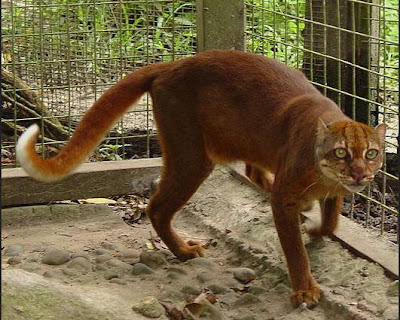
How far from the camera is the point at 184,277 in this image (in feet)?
12.8

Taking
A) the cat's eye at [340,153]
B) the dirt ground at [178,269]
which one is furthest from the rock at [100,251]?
the cat's eye at [340,153]

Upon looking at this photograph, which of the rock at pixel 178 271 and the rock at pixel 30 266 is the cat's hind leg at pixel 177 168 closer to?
the rock at pixel 178 271

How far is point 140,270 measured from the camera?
3957 millimetres

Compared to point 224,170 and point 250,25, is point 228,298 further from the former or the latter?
point 250,25

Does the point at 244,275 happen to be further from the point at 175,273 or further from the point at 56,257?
→ the point at 56,257

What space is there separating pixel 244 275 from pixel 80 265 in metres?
0.77

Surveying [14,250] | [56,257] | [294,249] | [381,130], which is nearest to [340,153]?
[381,130]

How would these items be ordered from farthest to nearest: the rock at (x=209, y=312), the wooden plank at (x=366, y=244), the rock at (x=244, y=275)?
the rock at (x=244, y=275) < the wooden plank at (x=366, y=244) < the rock at (x=209, y=312)

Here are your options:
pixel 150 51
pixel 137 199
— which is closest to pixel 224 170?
pixel 137 199

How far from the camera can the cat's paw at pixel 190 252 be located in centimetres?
409

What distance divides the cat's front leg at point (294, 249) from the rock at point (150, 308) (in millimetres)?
555

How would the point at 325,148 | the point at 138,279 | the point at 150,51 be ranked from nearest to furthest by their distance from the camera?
the point at 325,148 → the point at 138,279 → the point at 150,51

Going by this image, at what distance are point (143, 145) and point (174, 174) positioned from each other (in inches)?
63.9

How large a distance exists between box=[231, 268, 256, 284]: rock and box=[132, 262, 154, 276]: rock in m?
0.40
